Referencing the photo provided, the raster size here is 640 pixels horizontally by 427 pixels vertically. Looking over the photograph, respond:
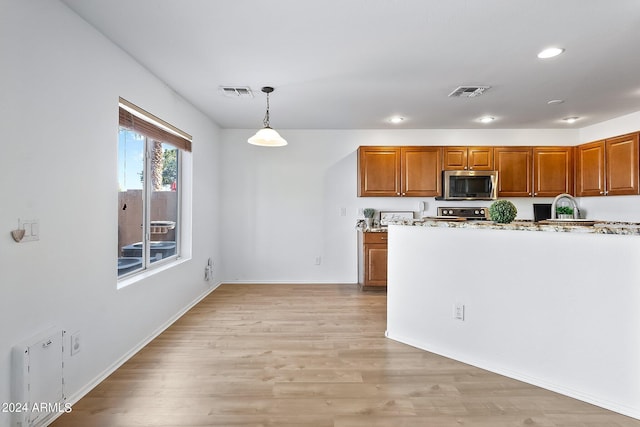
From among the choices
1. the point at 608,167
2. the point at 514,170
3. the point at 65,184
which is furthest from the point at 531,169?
the point at 65,184

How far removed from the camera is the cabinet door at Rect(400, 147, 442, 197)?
4.68 m

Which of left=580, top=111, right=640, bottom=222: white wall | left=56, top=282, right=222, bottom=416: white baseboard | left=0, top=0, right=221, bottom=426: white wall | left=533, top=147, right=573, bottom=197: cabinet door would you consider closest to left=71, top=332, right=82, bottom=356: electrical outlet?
left=0, top=0, right=221, bottom=426: white wall

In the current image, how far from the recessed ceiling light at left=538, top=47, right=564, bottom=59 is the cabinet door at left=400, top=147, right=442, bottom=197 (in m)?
2.19

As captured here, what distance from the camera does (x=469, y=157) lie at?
4.68 meters

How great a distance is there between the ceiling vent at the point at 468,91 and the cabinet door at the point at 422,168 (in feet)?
4.33

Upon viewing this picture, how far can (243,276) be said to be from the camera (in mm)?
4969

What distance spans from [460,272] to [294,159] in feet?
10.5

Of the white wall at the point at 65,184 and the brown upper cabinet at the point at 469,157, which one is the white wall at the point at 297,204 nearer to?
the brown upper cabinet at the point at 469,157

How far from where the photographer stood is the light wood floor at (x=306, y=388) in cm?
179

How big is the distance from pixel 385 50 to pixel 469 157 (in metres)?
2.86

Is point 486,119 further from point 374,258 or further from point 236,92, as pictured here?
point 236,92

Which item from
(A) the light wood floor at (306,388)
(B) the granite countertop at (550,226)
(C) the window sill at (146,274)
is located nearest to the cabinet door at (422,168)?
(B) the granite countertop at (550,226)

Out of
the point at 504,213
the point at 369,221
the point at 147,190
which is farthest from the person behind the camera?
the point at 369,221

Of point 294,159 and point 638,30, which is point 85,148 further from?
point 638,30
